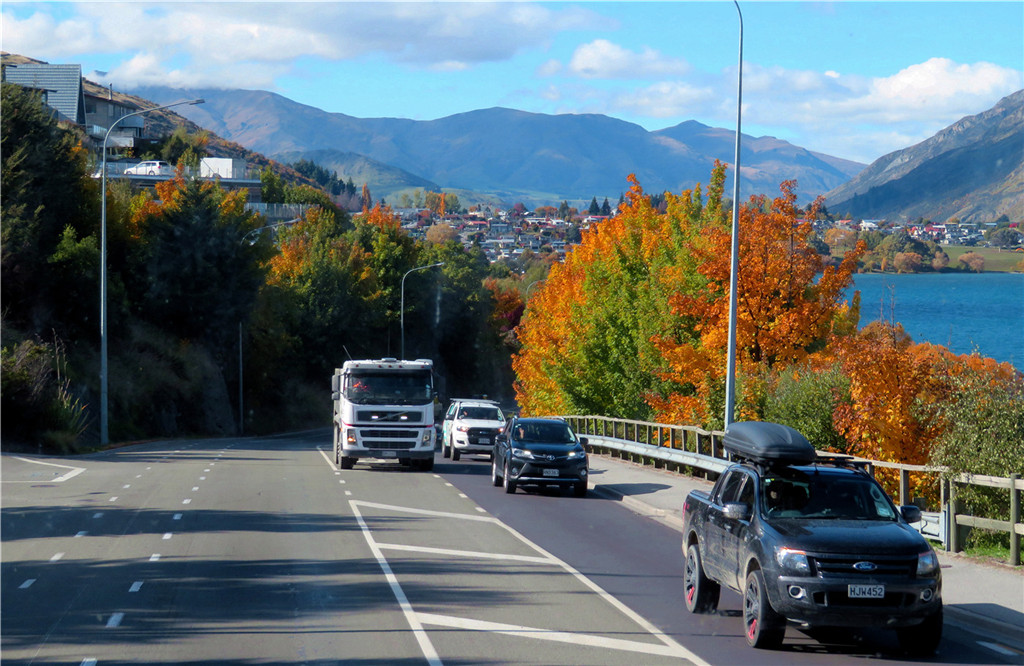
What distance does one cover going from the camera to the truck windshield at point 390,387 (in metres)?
27.1

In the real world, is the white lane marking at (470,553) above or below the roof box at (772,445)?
below

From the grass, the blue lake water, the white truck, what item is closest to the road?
the white truck

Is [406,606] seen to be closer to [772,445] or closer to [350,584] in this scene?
[350,584]

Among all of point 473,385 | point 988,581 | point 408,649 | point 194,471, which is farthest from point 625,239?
point 473,385

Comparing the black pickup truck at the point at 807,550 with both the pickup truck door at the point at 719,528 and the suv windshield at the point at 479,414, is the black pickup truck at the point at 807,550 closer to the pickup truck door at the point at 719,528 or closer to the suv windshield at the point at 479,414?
the pickup truck door at the point at 719,528

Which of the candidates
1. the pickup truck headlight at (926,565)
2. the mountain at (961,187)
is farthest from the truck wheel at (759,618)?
the mountain at (961,187)

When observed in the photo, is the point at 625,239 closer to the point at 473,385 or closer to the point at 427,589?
the point at 427,589

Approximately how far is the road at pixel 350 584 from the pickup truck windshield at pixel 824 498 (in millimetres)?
1156

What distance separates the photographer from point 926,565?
8.87m

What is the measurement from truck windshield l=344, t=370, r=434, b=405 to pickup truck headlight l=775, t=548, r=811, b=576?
1874 cm

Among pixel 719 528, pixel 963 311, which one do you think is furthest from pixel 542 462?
pixel 963 311

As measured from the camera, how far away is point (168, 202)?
56.3 m

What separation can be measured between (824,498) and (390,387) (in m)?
18.5

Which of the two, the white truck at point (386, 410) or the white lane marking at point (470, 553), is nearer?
the white lane marking at point (470, 553)
